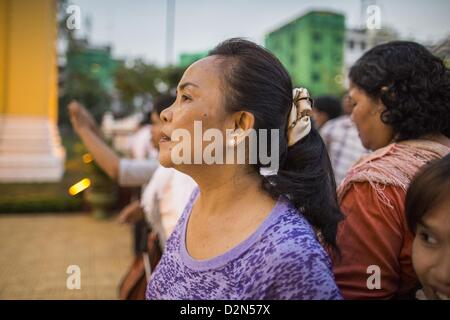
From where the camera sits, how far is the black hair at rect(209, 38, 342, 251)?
1286 mm

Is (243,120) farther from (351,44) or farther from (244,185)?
(351,44)

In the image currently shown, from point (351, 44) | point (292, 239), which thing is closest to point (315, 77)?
point (351, 44)

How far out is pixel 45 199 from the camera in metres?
7.30

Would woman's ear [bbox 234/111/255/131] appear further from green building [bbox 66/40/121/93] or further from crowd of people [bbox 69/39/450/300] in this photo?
green building [bbox 66/40/121/93]

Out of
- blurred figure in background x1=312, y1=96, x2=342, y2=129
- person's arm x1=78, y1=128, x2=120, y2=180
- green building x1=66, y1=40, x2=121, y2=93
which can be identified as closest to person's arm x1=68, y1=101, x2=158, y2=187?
person's arm x1=78, y1=128, x2=120, y2=180

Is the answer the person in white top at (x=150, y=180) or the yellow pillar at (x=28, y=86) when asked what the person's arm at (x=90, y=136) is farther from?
the yellow pillar at (x=28, y=86)

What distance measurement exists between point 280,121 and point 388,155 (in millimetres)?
484

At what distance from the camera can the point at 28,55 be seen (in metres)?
9.09

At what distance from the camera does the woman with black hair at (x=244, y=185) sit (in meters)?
1.16

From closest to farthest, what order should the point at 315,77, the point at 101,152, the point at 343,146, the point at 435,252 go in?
the point at 435,252, the point at 101,152, the point at 343,146, the point at 315,77

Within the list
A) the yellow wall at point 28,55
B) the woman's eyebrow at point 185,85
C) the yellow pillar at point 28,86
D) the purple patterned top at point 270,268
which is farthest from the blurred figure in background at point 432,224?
the yellow wall at point 28,55

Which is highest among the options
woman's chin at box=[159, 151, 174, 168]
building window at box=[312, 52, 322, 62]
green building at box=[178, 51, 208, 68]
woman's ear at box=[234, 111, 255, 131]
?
building window at box=[312, 52, 322, 62]

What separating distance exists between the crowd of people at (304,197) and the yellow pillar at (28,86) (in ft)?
26.5

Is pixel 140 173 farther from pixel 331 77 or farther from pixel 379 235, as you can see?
pixel 331 77
